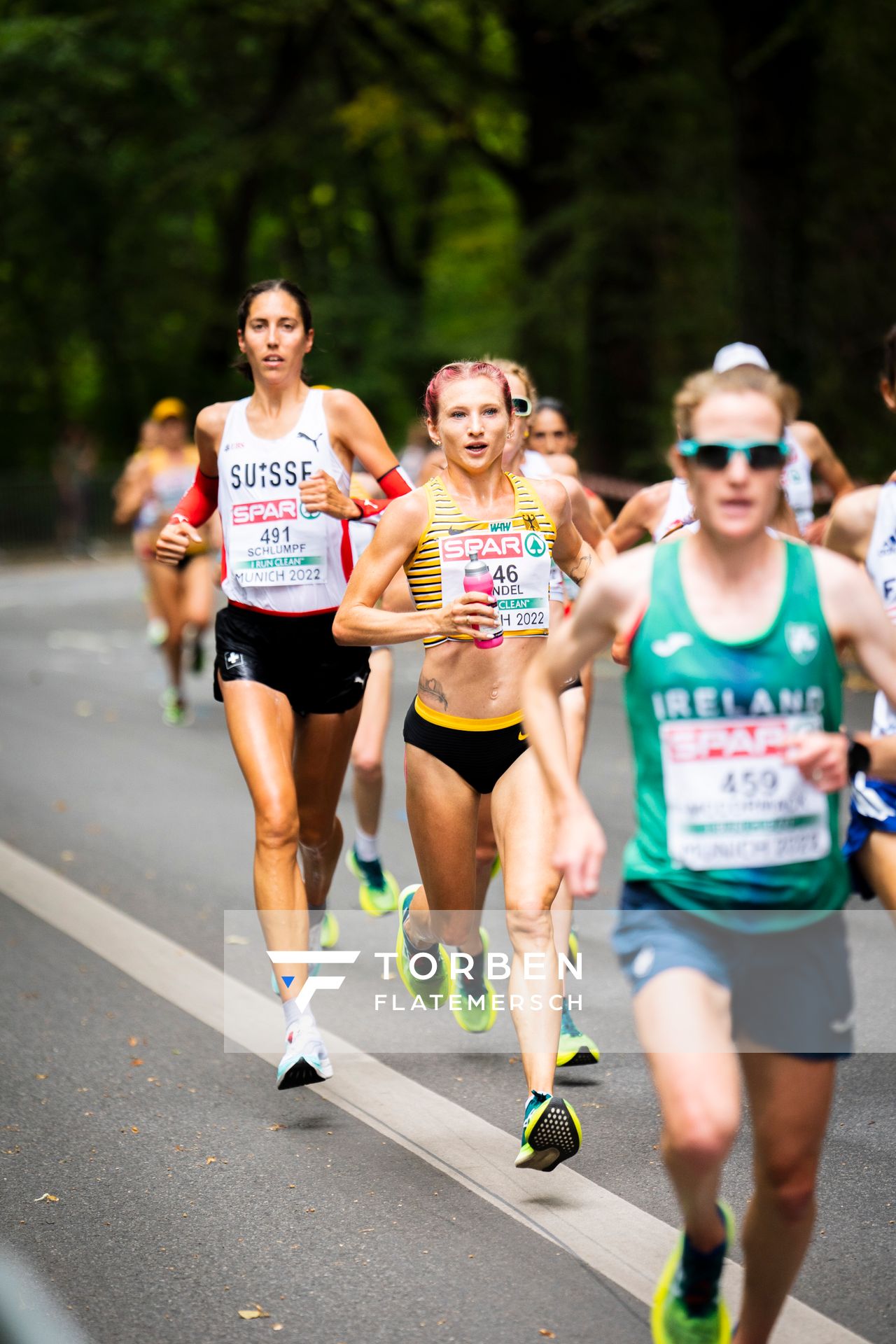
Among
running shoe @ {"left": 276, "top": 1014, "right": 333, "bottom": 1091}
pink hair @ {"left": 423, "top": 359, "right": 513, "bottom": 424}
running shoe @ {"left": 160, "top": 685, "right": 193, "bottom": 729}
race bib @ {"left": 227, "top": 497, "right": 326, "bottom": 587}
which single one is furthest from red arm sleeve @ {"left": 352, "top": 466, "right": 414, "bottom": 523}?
running shoe @ {"left": 160, "top": 685, "right": 193, "bottom": 729}

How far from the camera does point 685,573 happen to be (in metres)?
3.43

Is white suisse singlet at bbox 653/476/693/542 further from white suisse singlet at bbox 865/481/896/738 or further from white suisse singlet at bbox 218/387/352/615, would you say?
white suisse singlet at bbox 865/481/896/738

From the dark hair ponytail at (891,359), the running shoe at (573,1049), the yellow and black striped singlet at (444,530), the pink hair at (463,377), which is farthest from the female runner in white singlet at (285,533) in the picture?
the dark hair ponytail at (891,359)

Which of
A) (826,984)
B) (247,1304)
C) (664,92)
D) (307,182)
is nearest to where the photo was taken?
(826,984)

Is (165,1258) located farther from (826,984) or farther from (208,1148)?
(826,984)

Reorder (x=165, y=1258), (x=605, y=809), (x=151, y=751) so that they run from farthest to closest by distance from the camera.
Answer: (x=151, y=751) < (x=605, y=809) < (x=165, y=1258)

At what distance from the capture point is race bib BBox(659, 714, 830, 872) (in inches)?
132

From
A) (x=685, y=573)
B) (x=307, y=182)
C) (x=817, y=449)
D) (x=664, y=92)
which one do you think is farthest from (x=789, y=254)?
(x=307, y=182)

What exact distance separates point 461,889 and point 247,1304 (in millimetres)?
1596

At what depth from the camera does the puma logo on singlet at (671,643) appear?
11.0ft

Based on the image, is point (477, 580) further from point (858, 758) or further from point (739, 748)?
point (739, 748)

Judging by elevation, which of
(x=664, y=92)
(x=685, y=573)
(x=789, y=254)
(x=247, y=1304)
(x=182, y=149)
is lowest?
(x=247, y=1304)

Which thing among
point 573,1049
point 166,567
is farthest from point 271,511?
point 166,567

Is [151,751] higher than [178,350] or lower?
lower
